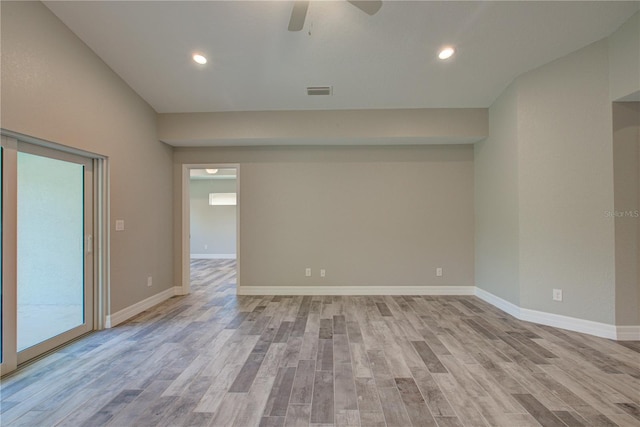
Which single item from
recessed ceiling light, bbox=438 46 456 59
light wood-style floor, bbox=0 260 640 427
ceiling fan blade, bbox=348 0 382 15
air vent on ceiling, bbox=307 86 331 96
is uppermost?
recessed ceiling light, bbox=438 46 456 59

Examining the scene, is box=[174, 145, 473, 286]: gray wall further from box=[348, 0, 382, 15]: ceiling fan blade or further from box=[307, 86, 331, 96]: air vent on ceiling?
box=[348, 0, 382, 15]: ceiling fan blade

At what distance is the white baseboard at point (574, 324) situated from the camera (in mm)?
2811

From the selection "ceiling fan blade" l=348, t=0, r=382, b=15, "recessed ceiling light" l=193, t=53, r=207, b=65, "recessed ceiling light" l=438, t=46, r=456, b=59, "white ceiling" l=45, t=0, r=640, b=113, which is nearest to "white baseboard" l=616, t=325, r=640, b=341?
"white ceiling" l=45, t=0, r=640, b=113

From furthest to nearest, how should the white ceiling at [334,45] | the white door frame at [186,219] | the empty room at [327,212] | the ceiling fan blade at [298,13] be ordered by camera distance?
the white door frame at [186,219] → the white ceiling at [334,45] → the empty room at [327,212] → the ceiling fan blade at [298,13]

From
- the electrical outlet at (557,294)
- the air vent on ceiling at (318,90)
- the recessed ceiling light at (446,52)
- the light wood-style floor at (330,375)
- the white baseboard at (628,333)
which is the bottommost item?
the light wood-style floor at (330,375)

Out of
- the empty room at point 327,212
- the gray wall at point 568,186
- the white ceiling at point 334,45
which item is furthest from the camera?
the gray wall at point 568,186

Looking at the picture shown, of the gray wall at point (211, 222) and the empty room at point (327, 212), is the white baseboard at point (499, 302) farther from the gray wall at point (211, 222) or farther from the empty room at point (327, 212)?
the gray wall at point (211, 222)

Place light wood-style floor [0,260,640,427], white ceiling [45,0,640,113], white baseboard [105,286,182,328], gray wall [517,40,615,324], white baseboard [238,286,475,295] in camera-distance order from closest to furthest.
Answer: light wood-style floor [0,260,640,427] → white ceiling [45,0,640,113] → gray wall [517,40,615,324] → white baseboard [105,286,182,328] → white baseboard [238,286,475,295]

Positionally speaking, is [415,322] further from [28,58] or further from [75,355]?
[28,58]

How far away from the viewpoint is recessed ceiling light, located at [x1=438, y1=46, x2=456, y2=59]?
3012mm

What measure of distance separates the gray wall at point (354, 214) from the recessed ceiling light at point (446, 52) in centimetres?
160

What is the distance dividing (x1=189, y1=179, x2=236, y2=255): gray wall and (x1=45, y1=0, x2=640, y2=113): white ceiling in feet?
16.7

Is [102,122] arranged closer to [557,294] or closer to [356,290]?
[356,290]

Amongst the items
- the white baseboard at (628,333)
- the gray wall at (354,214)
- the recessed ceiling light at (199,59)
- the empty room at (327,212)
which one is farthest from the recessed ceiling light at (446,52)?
the white baseboard at (628,333)
